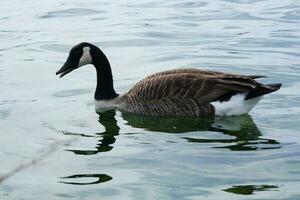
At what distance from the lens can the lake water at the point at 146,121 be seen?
7762 millimetres

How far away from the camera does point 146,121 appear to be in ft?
35.0

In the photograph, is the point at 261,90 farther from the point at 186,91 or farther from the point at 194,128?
the point at 186,91

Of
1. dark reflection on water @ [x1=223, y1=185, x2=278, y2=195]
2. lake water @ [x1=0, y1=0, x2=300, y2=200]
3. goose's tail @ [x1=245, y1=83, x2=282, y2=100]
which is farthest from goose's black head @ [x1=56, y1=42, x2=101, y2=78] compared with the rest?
dark reflection on water @ [x1=223, y1=185, x2=278, y2=195]

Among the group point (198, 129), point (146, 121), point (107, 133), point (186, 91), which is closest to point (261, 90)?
point (198, 129)

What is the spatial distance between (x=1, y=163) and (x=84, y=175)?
1.18 meters

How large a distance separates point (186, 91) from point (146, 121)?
2.27 ft

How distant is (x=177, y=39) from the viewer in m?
17.1

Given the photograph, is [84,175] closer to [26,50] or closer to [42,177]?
[42,177]

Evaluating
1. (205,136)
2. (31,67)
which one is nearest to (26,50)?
(31,67)

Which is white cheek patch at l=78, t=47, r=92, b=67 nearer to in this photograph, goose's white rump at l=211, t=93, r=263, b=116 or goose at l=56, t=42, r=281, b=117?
goose at l=56, t=42, r=281, b=117

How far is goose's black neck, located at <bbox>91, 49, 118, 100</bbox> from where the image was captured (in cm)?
1152

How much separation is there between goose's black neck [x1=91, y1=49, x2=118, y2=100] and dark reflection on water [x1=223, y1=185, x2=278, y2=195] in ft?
14.2

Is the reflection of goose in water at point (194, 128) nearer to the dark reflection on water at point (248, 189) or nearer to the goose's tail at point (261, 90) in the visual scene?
the goose's tail at point (261, 90)

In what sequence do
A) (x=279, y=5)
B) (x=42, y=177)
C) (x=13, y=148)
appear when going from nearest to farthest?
(x=42, y=177), (x=13, y=148), (x=279, y=5)
